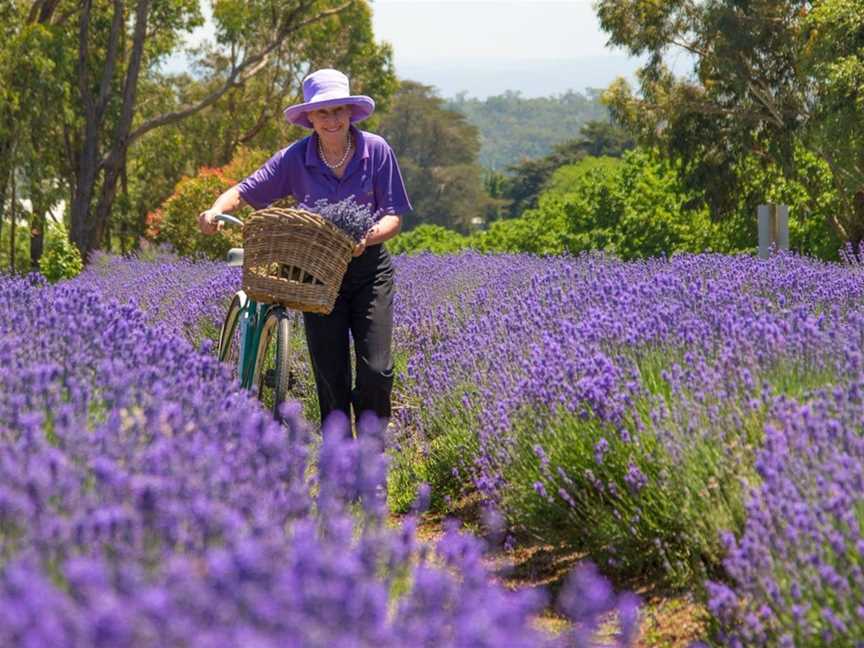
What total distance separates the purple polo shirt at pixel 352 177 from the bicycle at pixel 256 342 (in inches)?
10.3

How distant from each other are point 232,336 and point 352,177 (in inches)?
42.6

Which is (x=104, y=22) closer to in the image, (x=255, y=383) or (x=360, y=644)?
(x=255, y=383)

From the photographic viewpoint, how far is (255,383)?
5.12 m

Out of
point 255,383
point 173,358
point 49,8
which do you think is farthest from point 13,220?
point 173,358

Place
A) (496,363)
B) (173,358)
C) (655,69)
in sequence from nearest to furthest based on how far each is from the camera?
(173,358), (496,363), (655,69)

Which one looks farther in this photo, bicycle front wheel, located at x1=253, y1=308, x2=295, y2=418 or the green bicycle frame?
the green bicycle frame

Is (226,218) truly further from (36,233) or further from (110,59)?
(36,233)

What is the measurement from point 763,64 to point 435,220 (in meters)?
69.8

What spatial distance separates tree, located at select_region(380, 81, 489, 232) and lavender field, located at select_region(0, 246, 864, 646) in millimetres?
80467

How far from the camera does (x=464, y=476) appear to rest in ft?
16.9

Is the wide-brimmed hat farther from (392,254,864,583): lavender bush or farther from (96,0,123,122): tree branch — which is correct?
(96,0,123,122): tree branch

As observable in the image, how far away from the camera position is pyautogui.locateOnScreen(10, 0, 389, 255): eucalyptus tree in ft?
75.0

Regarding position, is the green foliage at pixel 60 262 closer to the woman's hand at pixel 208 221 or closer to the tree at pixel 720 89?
the tree at pixel 720 89

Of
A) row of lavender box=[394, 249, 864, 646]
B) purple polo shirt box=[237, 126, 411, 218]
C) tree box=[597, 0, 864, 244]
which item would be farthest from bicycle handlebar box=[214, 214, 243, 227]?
tree box=[597, 0, 864, 244]
